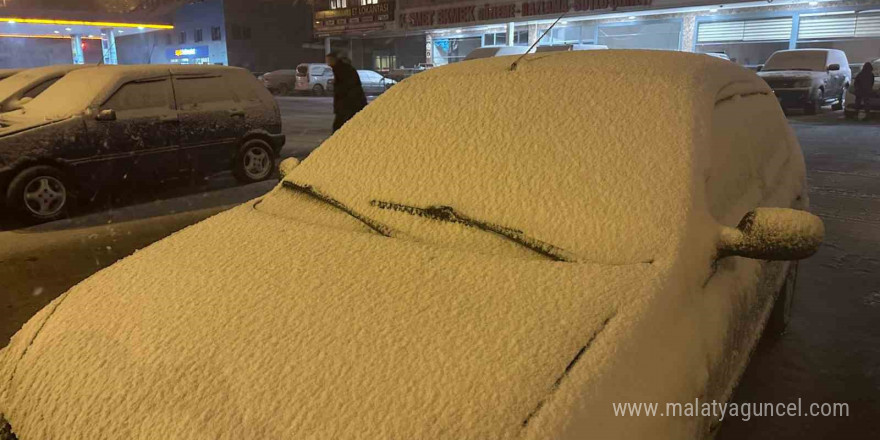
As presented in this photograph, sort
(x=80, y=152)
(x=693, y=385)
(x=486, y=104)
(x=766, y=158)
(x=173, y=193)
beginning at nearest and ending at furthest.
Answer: (x=693, y=385) < (x=486, y=104) < (x=766, y=158) < (x=80, y=152) < (x=173, y=193)

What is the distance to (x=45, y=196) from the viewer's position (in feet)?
20.1

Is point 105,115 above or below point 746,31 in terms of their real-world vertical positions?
below

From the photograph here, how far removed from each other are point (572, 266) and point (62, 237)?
18.4 feet

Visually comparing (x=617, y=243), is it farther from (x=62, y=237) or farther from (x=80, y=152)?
(x=80, y=152)

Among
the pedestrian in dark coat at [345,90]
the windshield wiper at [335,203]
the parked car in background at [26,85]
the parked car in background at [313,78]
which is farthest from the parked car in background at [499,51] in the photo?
the windshield wiper at [335,203]

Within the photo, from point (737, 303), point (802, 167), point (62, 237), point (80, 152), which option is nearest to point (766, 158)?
point (802, 167)

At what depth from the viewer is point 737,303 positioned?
2002 mm

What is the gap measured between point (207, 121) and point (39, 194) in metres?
2.03

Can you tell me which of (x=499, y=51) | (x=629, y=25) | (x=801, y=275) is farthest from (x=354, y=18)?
(x=801, y=275)

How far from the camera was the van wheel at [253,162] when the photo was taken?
789 cm

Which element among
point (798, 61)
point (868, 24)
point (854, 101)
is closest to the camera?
point (854, 101)

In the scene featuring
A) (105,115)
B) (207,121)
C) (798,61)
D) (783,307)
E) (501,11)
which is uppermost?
(501,11)

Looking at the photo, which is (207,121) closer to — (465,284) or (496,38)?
(465,284)

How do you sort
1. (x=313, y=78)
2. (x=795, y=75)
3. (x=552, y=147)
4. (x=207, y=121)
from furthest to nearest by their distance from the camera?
(x=313, y=78) < (x=795, y=75) < (x=207, y=121) < (x=552, y=147)
